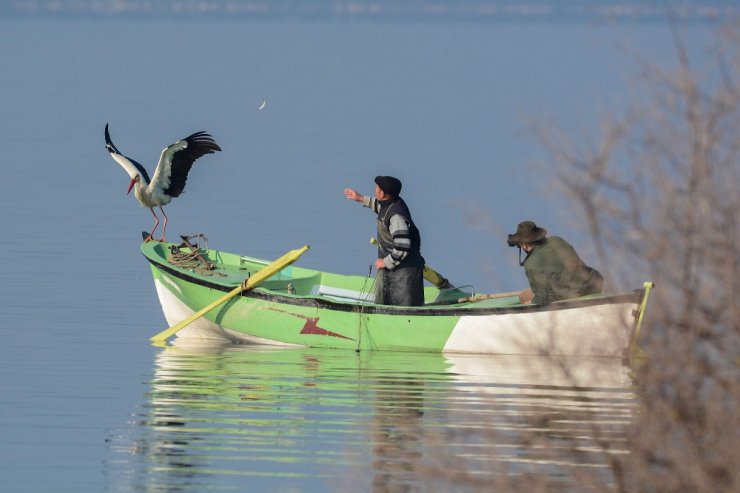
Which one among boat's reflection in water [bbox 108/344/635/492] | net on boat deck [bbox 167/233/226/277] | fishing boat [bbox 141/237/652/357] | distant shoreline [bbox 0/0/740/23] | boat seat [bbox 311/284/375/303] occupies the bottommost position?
boat's reflection in water [bbox 108/344/635/492]

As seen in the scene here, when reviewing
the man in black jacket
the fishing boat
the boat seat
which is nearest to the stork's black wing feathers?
the fishing boat

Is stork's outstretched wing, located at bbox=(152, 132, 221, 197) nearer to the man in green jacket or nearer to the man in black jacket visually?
the man in black jacket

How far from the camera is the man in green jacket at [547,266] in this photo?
50.6ft

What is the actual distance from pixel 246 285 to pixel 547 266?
2950 mm

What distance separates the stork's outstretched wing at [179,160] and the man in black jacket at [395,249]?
3.39 metres

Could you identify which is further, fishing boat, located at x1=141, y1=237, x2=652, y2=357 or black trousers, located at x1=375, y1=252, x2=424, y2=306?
black trousers, located at x1=375, y1=252, x2=424, y2=306

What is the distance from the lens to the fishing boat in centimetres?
1600

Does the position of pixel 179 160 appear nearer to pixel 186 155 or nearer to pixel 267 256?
pixel 186 155

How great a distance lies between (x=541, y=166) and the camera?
8.00 meters

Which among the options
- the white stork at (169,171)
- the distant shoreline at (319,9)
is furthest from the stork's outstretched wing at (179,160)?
the distant shoreline at (319,9)

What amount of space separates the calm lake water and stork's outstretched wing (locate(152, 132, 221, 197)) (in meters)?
1.31

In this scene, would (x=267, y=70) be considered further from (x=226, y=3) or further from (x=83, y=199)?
(x=226, y=3)

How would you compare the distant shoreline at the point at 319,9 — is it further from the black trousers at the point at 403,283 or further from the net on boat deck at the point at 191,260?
the black trousers at the point at 403,283

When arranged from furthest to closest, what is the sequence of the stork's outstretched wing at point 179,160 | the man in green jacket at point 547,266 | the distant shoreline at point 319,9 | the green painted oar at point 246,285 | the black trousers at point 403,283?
the distant shoreline at point 319,9 < the stork's outstretched wing at point 179,160 < the green painted oar at point 246,285 < the black trousers at point 403,283 < the man in green jacket at point 547,266
